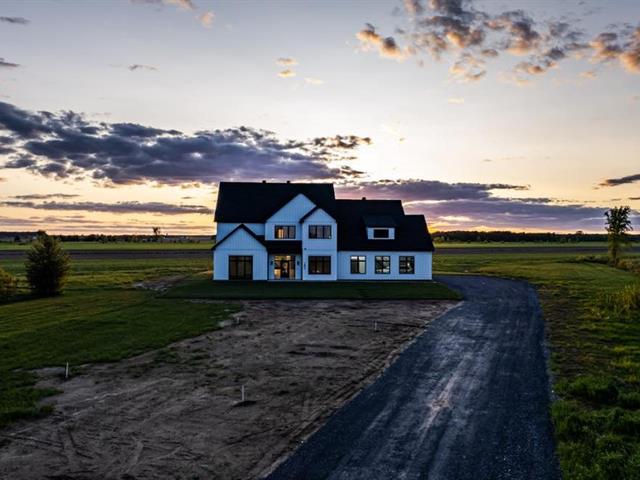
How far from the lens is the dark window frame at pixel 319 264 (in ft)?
151

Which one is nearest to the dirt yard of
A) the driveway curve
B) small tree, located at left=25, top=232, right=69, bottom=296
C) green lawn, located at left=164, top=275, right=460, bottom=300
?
the driveway curve

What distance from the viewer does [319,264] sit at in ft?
152

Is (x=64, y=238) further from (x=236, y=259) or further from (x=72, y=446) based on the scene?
(x=72, y=446)

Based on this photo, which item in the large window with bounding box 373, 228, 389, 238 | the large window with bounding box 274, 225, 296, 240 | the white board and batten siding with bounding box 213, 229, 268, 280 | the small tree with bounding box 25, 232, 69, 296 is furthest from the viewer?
the large window with bounding box 373, 228, 389, 238

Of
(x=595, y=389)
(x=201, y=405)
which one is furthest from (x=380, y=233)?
(x=201, y=405)

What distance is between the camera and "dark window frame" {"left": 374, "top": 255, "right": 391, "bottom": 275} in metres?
47.0

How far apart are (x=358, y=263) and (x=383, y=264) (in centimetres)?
277

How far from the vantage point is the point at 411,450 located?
32.9 ft

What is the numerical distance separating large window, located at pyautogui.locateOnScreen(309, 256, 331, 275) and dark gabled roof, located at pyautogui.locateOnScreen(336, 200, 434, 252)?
2254 millimetres

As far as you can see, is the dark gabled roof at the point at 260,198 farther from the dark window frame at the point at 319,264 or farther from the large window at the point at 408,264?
the large window at the point at 408,264

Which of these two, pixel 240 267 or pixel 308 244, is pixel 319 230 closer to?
pixel 308 244

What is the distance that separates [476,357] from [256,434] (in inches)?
420

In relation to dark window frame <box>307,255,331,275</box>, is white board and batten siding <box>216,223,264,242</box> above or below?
above

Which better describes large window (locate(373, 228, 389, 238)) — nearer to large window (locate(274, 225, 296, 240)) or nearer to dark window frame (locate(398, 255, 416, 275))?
Answer: dark window frame (locate(398, 255, 416, 275))
